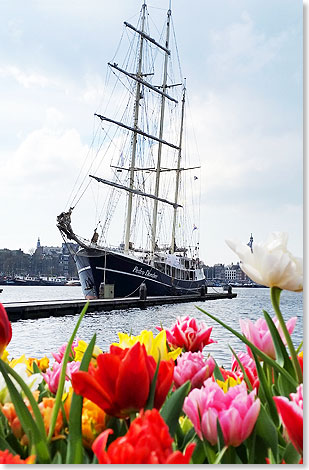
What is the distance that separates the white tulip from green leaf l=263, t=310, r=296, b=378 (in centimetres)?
6

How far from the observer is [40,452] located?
0.60 metres

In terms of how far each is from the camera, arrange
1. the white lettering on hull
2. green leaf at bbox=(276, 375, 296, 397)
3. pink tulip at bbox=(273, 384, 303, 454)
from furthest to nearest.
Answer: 1. the white lettering on hull
2. green leaf at bbox=(276, 375, 296, 397)
3. pink tulip at bbox=(273, 384, 303, 454)

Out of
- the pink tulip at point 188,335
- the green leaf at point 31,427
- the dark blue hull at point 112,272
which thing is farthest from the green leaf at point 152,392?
the dark blue hull at point 112,272

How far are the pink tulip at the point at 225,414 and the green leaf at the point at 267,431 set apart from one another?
5 centimetres

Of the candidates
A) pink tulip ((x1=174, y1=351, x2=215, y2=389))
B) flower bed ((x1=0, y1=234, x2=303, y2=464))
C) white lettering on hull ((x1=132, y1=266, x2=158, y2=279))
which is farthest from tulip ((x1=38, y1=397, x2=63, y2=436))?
white lettering on hull ((x1=132, y1=266, x2=158, y2=279))

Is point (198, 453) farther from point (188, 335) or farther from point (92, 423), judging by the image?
point (188, 335)

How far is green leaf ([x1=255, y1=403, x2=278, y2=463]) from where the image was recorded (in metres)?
0.63

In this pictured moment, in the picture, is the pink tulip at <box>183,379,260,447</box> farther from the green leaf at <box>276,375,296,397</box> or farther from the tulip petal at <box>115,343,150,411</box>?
the green leaf at <box>276,375,296,397</box>

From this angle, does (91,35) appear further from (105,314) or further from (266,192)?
(105,314)

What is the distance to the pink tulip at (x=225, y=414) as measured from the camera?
0.57 m

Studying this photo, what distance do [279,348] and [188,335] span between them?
35 centimetres

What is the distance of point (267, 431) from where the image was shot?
2.08 ft

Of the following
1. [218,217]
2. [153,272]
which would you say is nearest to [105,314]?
[153,272]

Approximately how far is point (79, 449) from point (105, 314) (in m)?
17.2
